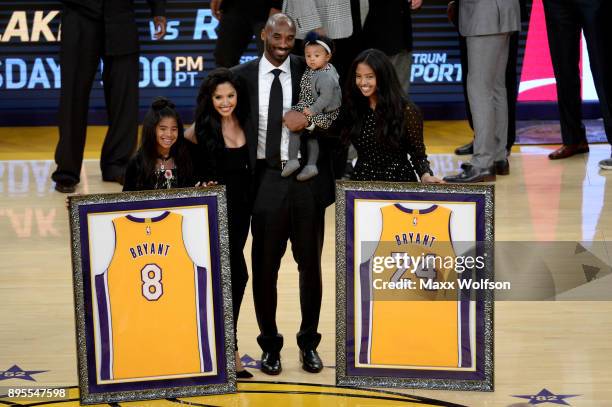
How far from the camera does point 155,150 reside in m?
4.45

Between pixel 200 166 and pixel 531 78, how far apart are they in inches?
233

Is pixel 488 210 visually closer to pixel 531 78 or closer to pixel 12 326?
pixel 12 326

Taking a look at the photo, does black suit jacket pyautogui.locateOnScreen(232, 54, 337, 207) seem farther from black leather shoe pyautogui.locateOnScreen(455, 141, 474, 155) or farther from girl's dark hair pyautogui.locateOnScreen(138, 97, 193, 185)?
black leather shoe pyautogui.locateOnScreen(455, 141, 474, 155)

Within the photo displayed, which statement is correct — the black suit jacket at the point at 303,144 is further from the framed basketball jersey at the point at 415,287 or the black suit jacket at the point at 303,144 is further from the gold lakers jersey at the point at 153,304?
the gold lakers jersey at the point at 153,304

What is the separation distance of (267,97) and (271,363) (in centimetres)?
106

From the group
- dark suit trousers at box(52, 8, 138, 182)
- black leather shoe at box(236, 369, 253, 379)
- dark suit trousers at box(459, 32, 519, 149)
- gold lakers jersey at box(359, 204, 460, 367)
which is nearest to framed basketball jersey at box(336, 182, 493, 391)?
gold lakers jersey at box(359, 204, 460, 367)

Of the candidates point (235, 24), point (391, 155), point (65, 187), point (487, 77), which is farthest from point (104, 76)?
point (391, 155)

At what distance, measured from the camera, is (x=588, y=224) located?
6.77 m

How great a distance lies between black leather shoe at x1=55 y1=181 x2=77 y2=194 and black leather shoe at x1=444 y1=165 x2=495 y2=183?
2523 millimetres

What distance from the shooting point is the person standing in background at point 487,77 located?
24.5 feet

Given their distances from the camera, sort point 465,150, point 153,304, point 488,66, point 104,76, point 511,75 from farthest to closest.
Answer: point 465,150
point 511,75
point 104,76
point 488,66
point 153,304

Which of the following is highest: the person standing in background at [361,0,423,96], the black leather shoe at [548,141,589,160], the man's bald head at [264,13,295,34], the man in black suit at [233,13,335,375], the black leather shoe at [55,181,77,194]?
the man's bald head at [264,13,295,34]

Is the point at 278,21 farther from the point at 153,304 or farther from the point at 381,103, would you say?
the point at 153,304

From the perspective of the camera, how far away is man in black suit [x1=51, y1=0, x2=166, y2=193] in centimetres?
776
